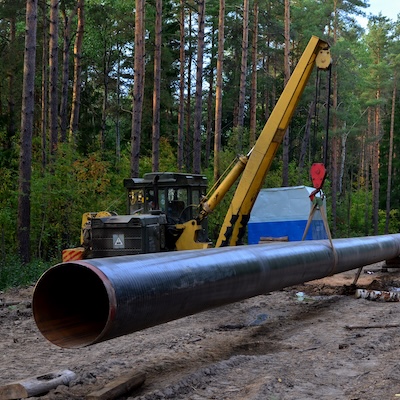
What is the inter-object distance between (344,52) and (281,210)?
1879cm

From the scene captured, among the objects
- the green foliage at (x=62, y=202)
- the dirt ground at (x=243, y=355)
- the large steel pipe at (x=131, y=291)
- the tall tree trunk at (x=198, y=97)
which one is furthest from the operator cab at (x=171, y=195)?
the tall tree trunk at (x=198, y=97)

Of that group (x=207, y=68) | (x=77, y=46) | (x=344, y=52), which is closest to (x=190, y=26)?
(x=207, y=68)

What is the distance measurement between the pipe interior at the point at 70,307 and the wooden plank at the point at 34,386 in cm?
89

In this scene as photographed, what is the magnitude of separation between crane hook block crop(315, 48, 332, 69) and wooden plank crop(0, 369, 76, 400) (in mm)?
8224

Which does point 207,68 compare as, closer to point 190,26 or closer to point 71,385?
point 190,26

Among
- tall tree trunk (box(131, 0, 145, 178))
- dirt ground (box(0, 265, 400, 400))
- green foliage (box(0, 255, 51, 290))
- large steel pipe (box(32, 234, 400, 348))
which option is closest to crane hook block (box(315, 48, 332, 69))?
dirt ground (box(0, 265, 400, 400))

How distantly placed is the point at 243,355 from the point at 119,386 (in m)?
1.96

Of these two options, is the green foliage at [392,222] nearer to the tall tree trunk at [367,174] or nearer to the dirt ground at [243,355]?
the tall tree trunk at [367,174]

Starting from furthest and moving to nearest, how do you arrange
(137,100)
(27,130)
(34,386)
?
(137,100) < (27,130) < (34,386)

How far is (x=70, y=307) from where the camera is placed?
191 inches

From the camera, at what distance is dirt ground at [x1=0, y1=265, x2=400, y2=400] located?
553 centimetres

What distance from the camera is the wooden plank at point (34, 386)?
17.1 feet

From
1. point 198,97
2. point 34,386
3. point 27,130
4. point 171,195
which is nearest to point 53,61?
point 198,97

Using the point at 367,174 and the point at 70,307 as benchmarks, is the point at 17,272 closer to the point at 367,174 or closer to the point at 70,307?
the point at 70,307
